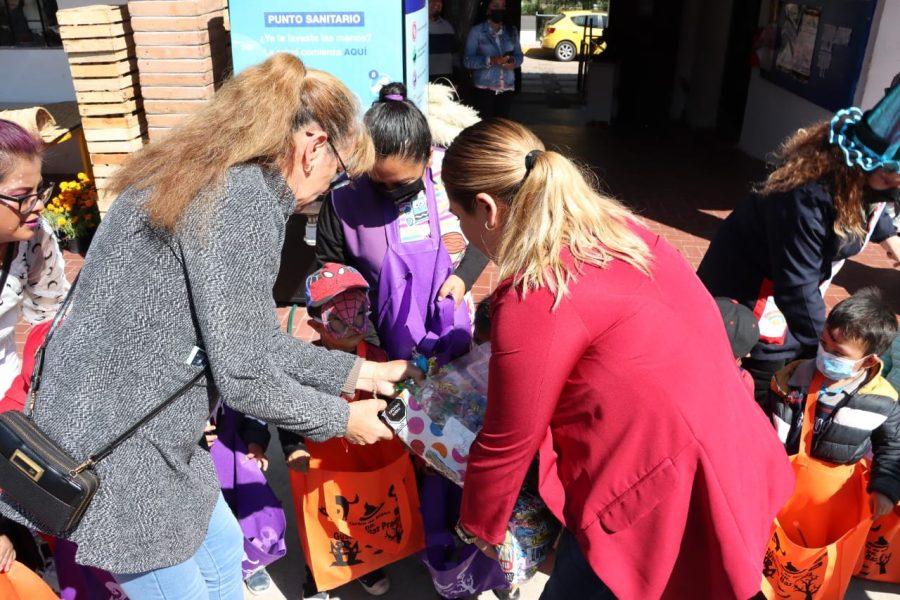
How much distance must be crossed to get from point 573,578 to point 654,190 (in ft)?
22.1

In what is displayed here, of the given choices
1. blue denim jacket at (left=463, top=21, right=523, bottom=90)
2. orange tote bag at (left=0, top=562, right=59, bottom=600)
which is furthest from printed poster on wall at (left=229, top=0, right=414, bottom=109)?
blue denim jacket at (left=463, top=21, right=523, bottom=90)

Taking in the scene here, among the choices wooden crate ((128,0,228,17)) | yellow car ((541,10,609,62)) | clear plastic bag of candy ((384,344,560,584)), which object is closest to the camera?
clear plastic bag of candy ((384,344,560,584))

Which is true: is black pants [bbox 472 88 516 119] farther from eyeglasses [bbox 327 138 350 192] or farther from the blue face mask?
eyeglasses [bbox 327 138 350 192]

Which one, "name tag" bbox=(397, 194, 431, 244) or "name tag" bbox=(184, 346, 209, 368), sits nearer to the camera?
"name tag" bbox=(184, 346, 209, 368)

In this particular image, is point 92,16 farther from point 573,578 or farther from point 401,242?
point 573,578

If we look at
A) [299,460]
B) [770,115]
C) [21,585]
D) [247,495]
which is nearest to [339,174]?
[299,460]

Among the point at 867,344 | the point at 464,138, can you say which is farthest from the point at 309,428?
the point at 867,344

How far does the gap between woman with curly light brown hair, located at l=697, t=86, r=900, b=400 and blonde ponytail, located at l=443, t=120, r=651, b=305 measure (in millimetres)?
1066

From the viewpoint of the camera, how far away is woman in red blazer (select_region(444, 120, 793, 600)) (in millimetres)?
1442

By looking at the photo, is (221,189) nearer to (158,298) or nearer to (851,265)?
(158,298)

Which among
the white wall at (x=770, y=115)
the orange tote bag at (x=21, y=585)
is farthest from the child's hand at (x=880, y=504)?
the white wall at (x=770, y=115)

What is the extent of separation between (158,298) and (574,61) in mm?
A: 20329

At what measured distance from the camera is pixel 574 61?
2031cm

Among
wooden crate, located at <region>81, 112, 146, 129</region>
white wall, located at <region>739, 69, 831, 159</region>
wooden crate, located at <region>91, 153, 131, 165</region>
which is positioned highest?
wooden crate, located at <region>81, 112, 146, 129</region>
